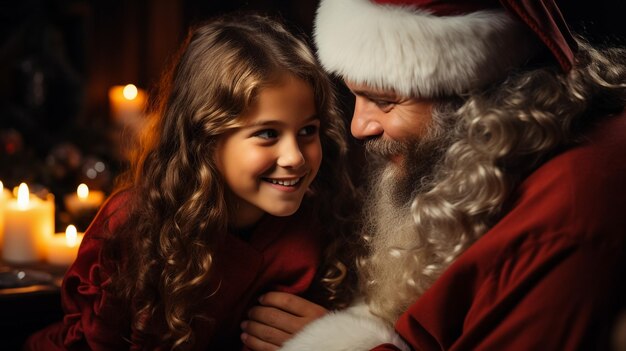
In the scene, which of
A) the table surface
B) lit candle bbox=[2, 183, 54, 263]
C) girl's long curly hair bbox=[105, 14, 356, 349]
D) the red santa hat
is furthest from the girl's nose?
lit candle bbox=[2, 183, 54, 263]

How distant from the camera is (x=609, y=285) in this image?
50.6 inches

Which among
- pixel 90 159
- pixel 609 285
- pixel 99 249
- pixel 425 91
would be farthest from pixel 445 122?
pixel 90 159

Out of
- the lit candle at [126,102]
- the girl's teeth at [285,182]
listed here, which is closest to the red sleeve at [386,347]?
the girl's teeth at [285,182]

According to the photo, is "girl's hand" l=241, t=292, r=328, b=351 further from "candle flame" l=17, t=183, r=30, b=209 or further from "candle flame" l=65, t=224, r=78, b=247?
"candle flame" l=17, t=183, r=30, b=209

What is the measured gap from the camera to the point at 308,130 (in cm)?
178

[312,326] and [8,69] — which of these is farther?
[8,69]

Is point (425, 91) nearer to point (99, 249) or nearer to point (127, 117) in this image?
point (99, 249)

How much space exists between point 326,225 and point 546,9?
796mm

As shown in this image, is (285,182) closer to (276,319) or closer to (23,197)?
(276,319)

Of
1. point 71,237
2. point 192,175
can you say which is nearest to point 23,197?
point 71,237

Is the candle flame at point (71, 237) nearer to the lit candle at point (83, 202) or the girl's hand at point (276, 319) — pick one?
the lit candle at point (83, 202)

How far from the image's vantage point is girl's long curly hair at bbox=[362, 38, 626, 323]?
4.65ft

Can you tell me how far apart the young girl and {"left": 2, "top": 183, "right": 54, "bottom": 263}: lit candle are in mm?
418

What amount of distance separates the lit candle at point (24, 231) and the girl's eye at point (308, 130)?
3.28 feet
